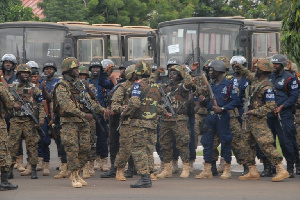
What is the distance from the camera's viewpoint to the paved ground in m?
11.0

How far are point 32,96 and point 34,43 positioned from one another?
989 cm

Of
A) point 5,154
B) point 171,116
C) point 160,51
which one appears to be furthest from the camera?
point 160,51

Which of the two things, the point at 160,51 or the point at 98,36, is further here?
→ the point at 98,36

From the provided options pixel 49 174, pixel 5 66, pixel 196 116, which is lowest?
pixel 49 174

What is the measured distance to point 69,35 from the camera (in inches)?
943

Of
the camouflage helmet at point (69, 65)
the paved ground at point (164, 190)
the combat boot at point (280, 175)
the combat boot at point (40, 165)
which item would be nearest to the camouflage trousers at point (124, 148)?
the paved ground at point (164, 190)

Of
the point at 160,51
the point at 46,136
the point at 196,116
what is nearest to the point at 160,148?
the point at 196,116

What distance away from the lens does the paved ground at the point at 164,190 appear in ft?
36.2

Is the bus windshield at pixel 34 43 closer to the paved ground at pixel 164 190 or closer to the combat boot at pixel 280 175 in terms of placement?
the paved ground at pixel 164 190

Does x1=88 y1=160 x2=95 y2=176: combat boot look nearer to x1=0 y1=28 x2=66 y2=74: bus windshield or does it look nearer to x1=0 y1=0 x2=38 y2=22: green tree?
x1=0 y1=28 x2=66 y2=74: bus windshield

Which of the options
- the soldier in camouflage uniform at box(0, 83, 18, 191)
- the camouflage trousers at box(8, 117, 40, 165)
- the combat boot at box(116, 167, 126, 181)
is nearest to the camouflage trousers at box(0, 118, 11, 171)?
the soldier in camouflage uniform at box(0, 83, 18, 191)

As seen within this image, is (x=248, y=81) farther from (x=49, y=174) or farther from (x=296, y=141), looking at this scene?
(x=49, y=174)

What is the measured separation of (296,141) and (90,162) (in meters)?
3.44

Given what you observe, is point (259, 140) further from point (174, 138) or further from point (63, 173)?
point (63, 173)
